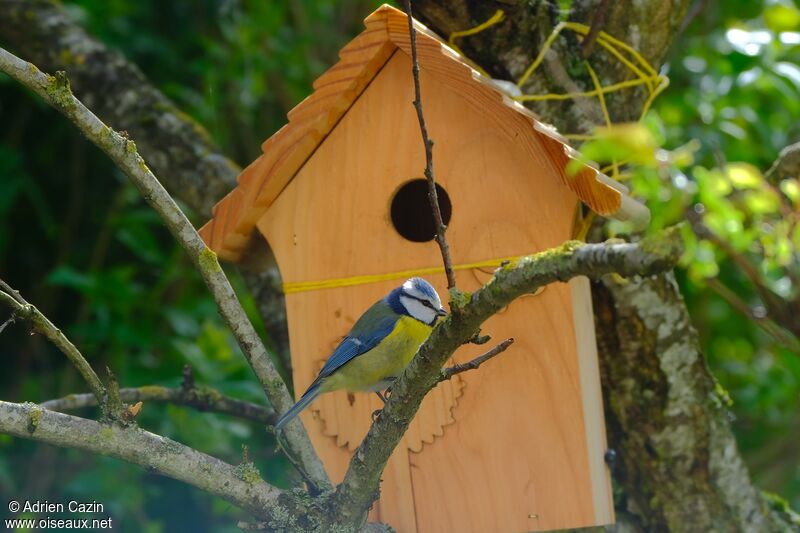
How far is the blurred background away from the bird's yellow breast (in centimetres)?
133

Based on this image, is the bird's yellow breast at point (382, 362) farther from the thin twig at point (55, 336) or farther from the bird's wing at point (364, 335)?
the thin twig at point (55, 336)

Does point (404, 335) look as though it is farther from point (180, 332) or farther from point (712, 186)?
point (180, 332)

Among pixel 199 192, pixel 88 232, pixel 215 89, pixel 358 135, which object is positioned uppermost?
pixel 215 89

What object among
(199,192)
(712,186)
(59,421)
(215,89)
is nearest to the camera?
(712,186)

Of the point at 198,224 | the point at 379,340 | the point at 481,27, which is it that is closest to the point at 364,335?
the point at 379,340

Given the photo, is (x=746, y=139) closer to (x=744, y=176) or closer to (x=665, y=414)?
(x=665, y=414)

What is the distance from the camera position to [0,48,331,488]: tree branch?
2029 mm

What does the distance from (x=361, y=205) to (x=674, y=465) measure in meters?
1.14

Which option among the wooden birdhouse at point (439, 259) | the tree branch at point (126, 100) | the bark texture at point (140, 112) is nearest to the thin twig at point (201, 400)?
the bark texture at point (140, 112)

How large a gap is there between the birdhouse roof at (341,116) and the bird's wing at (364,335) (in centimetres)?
41

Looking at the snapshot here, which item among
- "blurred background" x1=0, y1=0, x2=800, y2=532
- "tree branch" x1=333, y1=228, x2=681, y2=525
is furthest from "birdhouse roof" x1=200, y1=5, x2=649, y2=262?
"blurred background" x1=0, y1=0, x2=800, y2=532

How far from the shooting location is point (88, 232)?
4.98m

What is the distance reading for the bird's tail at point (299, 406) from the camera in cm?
218

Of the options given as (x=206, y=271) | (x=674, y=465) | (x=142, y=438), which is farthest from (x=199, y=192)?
(x=674, y=465)
